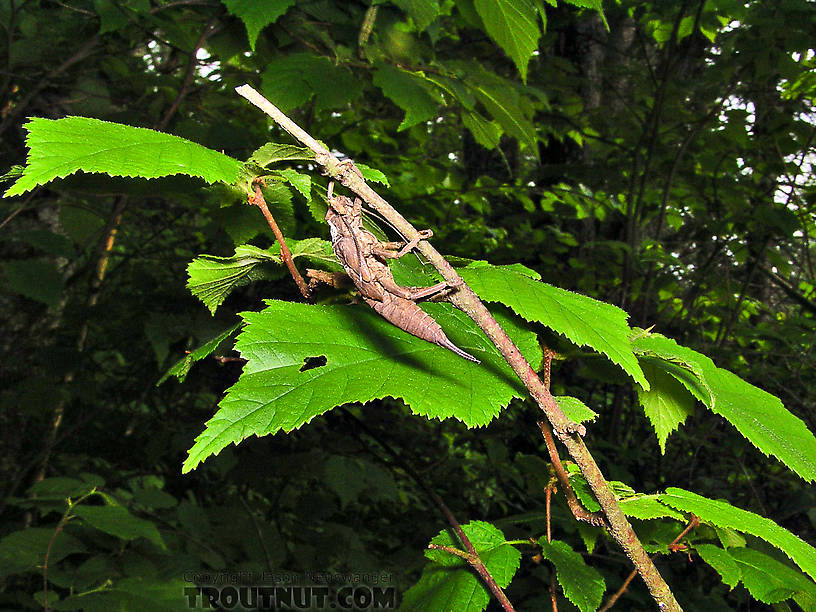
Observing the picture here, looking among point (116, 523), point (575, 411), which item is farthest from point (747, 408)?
point (116, 523)

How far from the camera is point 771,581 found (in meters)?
0.90

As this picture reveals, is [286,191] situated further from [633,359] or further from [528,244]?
[528,244]

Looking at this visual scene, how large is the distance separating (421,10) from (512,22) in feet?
0.98

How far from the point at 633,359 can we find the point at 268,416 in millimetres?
429

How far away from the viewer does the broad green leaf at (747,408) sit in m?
0.72

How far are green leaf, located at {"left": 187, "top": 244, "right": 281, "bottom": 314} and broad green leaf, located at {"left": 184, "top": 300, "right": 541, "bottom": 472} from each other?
0.10 metres

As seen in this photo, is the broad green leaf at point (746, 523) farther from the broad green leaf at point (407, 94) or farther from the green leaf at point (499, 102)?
the green leaf at point (499, 102)

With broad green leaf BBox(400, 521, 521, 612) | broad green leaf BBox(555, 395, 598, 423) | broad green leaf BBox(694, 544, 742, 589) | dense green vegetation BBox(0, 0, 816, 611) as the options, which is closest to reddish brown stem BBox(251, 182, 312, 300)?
dense green vegetation BBox(0, 0, 816, 611)

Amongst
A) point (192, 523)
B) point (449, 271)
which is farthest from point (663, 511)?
point (192, 523)

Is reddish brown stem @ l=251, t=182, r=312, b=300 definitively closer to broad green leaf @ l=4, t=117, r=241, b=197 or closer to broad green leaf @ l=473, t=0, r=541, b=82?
broad green leaf @ l=4, t=117, r=241, b=197

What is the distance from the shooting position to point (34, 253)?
3424mm

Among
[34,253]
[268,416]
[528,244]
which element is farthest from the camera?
[528,244]

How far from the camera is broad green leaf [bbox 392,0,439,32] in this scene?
1.59 metres

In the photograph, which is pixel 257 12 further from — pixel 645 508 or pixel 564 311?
pixel 645 508
